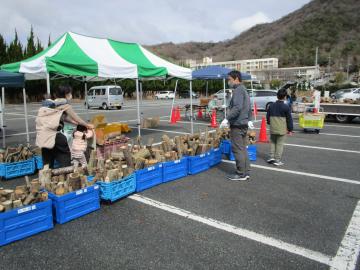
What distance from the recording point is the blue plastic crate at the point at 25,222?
322 centimetres

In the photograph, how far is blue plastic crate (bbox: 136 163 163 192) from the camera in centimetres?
481

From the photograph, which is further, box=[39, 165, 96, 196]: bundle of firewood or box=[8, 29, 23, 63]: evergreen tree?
box=[8, 29, 23, 63]: evergreen tree

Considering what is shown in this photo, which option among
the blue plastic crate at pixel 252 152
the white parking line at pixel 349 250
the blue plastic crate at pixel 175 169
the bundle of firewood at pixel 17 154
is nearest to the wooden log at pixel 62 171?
the blue plastic crate at pixel 175 169

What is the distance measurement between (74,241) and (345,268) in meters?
2.84

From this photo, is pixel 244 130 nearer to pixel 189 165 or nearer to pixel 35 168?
pixel 189 165

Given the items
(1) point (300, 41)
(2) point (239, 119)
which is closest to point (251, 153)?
(2) point (239, 119)

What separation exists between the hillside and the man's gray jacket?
93.5 meters

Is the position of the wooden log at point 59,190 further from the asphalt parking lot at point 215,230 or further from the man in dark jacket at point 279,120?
A: the man in dark jacket at point 279,120

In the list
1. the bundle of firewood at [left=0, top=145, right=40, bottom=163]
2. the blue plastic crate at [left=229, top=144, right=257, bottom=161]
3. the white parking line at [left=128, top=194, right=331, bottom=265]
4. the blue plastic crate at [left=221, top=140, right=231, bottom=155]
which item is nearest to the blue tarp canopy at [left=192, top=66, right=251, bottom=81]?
the blue plastic crate at [left=221, top=140, right=231, bottom=155]

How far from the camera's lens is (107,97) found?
887 inches

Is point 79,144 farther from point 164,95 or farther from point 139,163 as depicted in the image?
point 164,95

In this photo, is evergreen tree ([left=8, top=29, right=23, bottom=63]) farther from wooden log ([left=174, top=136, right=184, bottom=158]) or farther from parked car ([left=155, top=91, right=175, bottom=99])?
wooden log ([left=174, top=136, right=184, bottom=158])

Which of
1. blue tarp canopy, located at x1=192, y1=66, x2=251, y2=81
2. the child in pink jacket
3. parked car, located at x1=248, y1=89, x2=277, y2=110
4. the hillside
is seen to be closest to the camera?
the child in pink jacket

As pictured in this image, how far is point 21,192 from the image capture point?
3629mm
